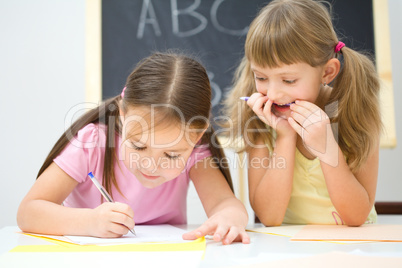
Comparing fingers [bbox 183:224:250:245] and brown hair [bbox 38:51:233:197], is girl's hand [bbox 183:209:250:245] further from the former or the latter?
brown hair [bbox 38:51:233:197]

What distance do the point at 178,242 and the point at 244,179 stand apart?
957mm

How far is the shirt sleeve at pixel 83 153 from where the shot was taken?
2.67 feet

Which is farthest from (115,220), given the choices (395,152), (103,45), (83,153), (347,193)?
(395,152)

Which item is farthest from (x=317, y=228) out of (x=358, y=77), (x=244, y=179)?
(x=244, y=179)

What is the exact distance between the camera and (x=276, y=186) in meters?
0.88

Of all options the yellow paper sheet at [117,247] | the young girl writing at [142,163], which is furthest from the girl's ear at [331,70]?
the yellow paper sheet at [117,247]

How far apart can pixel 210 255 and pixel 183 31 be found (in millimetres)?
1283

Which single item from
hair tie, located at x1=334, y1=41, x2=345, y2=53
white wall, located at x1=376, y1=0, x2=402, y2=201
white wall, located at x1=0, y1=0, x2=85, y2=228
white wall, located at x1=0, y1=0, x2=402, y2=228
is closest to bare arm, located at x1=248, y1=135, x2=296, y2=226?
hair tie, located at x1=334, y1=41, x2=345, y2=53

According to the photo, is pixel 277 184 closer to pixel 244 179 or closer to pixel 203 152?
pixel 203 152

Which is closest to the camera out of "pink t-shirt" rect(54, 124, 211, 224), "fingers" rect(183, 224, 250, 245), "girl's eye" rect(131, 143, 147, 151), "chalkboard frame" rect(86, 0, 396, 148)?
"fingers" rect(183, 224, 250, 245)

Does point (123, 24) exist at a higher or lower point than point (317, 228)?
higher

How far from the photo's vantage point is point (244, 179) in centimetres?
156

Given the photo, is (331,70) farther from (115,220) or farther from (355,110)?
(115,220)

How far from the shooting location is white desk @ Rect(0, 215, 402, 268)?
479mm
